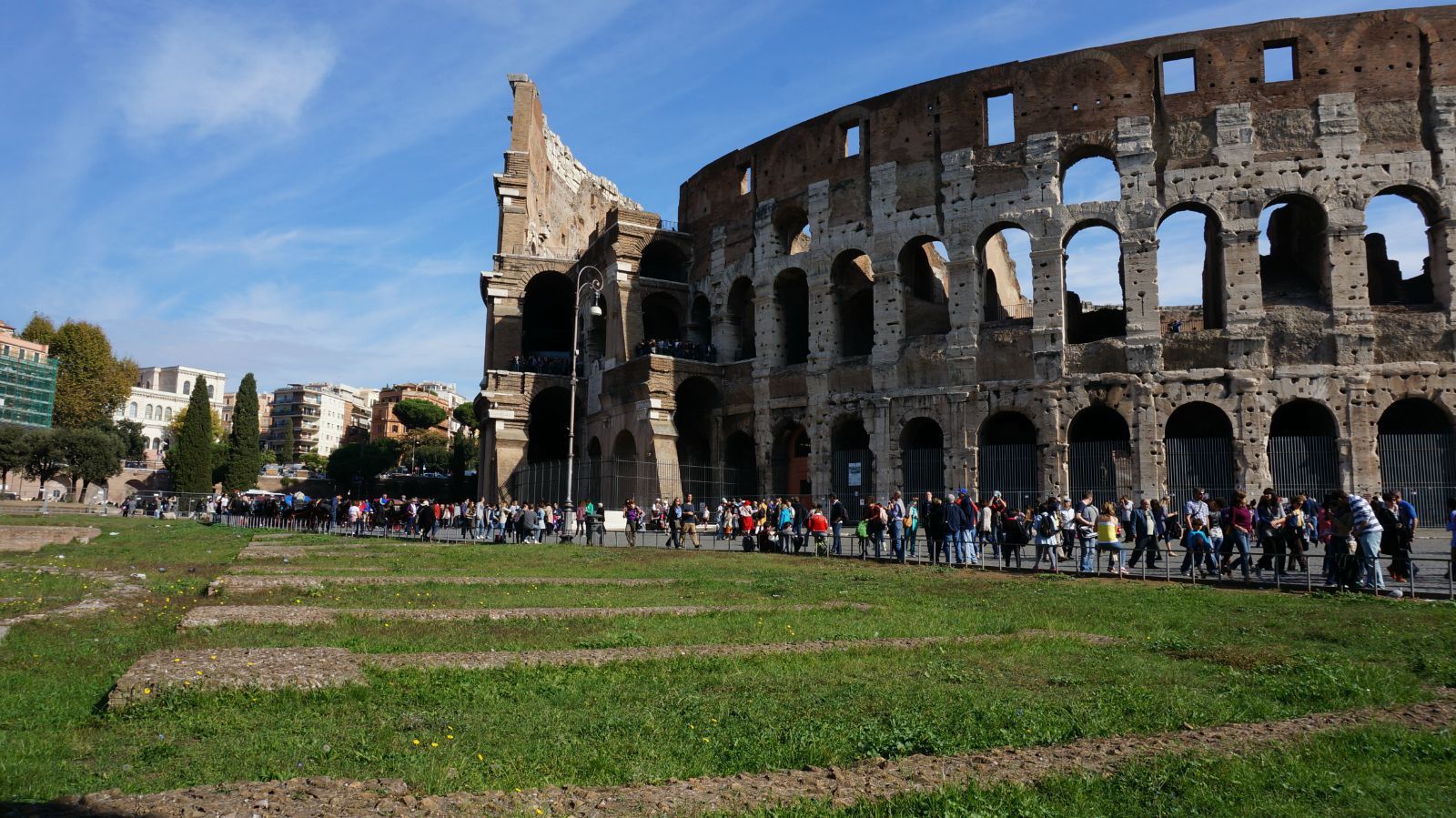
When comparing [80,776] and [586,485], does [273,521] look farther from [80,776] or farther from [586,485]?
[80,776]

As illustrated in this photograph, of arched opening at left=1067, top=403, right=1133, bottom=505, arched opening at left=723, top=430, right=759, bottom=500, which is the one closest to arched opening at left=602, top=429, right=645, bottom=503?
arched opening at left=723, top=430, right=759, bottom=500

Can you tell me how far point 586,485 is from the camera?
3219 cm

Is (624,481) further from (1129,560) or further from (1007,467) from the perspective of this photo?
(1129,560)

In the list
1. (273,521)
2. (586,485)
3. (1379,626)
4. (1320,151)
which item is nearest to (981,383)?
(1320,151)

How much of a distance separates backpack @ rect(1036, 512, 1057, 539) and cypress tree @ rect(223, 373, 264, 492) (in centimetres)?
5887

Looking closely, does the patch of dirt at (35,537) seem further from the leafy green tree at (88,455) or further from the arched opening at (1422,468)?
the leafy green tree at (88,455)

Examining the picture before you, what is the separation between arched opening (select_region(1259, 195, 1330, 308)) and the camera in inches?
965

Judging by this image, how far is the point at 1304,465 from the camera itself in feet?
76.6

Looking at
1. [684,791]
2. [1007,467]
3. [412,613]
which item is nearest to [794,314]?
[1007,467]

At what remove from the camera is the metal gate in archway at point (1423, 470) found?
21984 mm

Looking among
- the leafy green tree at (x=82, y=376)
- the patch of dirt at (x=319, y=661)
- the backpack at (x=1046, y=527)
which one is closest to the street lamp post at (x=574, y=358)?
the backpack at (x=1046, y=527)

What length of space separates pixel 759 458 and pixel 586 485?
5.99 meters

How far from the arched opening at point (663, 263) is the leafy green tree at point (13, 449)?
1691 inches

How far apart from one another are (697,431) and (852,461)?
7.63m
